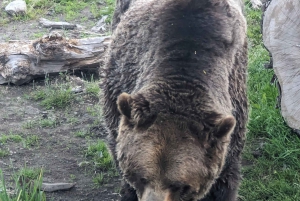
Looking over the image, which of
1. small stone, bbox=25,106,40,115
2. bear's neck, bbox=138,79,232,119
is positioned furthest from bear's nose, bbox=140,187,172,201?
small stone, bbox=25,106,40,115

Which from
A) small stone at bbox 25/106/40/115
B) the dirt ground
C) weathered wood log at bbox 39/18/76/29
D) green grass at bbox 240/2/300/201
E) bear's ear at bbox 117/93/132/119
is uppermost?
bear's ear at bbox 117/93/132/119

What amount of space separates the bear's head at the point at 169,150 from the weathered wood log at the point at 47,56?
125 inches

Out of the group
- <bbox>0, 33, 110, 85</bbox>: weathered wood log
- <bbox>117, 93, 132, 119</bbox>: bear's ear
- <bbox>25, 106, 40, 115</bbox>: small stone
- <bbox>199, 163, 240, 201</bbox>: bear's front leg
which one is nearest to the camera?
<bbox>117, 93, 132, 119</bbox>: bear's ear

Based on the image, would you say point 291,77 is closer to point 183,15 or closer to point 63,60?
point 183,15

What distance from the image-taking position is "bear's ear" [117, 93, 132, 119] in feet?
10.7

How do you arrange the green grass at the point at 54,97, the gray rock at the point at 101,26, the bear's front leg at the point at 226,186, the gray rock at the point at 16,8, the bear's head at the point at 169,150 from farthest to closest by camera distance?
1. the gray rock at the point at 16,8
2. the gray rock at the point at 101,26
3. the green grass at the point at 54,97
4. the bear's front leg at the point at 226,186
5. the bear's head at the point at 169,150

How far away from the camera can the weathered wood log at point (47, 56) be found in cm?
630

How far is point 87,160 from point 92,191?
49 centimetres

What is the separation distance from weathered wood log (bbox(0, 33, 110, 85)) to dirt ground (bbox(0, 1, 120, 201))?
0.53 feet

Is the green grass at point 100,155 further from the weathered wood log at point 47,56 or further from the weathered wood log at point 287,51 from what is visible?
the weathered wood log at point 287,51

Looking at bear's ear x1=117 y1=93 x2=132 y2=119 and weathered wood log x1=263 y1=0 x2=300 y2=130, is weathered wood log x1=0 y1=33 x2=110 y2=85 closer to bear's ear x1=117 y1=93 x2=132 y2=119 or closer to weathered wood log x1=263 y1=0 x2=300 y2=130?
weathered wood log x1=263 y1=0 x2=300 y2=130

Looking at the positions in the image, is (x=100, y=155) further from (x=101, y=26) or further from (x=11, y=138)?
(x=101, y=26)

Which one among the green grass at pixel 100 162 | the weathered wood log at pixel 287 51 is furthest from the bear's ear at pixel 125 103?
the weathered wood log at pixel 287 51

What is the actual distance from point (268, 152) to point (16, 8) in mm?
4671
